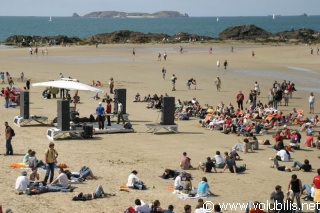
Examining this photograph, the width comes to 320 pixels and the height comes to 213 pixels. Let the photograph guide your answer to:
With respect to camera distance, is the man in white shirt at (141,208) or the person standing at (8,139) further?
the person standing at (8,139)

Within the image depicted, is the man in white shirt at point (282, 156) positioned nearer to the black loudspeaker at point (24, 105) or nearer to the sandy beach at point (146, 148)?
the sandy beach at point (146, 148)

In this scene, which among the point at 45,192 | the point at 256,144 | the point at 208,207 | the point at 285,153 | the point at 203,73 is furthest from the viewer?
the point at 203,73

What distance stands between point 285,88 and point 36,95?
50.4 ft

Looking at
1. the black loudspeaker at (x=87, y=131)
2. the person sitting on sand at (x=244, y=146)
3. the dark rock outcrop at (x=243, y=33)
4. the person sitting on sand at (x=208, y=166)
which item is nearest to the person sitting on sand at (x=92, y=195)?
the person sitting on sand at (x=208, y=166)

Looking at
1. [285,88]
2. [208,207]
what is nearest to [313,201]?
[208,207]

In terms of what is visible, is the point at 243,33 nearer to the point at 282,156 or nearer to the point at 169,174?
the point at 282,156

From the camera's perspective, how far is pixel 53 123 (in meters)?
25.6

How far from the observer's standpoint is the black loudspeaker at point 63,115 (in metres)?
22.7

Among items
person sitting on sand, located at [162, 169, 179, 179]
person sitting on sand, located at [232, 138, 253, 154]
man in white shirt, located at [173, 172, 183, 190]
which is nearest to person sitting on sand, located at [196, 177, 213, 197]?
man in white shirt, located at [173, 172, 183, 190]

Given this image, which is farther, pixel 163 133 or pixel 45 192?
pixel 163 133

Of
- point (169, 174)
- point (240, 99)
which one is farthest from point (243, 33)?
point (169, 174)

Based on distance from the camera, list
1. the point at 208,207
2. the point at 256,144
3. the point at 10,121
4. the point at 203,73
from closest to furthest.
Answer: the point at 208,207 < the point at 256,144 < the point at 10,121 < the point at 203,73

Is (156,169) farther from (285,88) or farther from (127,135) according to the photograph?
(285,88)

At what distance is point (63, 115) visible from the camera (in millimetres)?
22766
